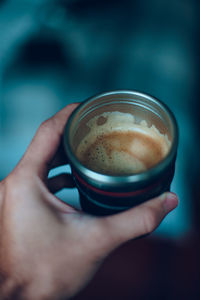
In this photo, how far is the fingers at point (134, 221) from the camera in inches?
19.7

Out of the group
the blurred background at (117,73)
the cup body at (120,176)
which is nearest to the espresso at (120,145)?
the cup body at (120,176)

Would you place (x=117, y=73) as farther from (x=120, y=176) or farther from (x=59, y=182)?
(x=120, y=176)

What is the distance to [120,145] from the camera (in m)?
0.64

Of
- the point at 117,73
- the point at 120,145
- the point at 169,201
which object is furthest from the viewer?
the point at 117,73

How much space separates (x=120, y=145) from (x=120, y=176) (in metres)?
0.21

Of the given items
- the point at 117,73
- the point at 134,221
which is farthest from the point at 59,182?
the point at 117,73

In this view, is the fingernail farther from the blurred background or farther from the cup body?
the blurred background

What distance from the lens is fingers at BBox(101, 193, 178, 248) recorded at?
50 centimetres

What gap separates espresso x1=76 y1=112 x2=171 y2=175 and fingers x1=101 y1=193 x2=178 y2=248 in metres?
0.09

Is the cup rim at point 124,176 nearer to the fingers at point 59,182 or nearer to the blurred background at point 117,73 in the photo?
the fingers at point 59,182

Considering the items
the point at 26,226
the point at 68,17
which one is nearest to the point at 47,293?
the point at 26,226

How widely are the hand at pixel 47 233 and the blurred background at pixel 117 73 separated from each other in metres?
0.26

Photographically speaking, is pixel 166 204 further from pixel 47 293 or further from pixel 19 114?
pixel 19 114

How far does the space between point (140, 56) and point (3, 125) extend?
47 cm
